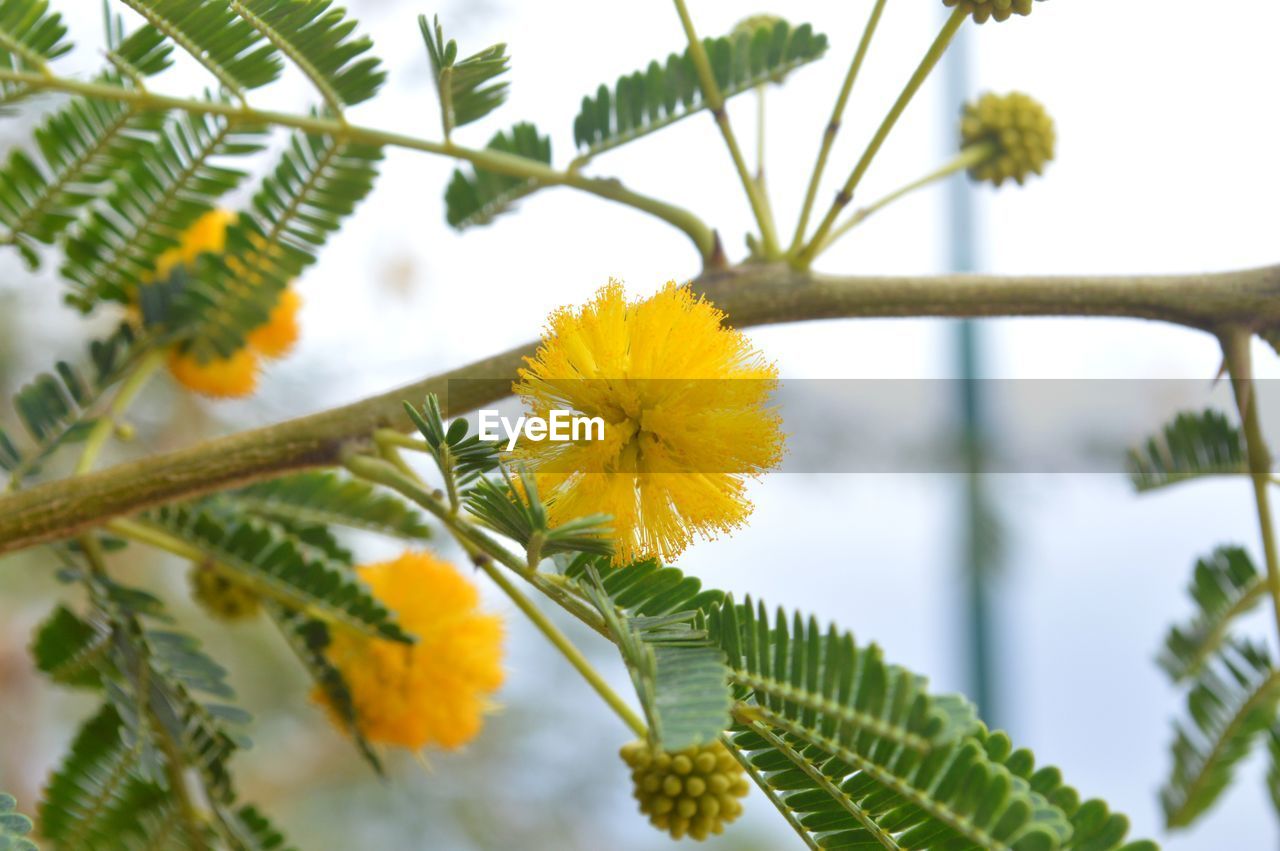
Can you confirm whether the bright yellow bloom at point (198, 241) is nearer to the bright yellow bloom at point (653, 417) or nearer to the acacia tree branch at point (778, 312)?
the acacia tree branch at point (778, 312)

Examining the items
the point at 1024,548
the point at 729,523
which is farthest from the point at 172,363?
the point at 1024,548

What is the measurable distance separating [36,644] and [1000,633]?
216 cm

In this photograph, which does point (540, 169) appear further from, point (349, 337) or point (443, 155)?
point (349, 337)

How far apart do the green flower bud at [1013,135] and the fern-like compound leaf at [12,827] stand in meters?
0.57

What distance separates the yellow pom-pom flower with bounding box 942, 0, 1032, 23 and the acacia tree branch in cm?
12

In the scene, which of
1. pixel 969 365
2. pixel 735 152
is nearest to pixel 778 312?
pixel 735 152

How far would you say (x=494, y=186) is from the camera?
646mm

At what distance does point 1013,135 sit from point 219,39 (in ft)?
1.40

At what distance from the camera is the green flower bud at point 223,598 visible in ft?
2.30

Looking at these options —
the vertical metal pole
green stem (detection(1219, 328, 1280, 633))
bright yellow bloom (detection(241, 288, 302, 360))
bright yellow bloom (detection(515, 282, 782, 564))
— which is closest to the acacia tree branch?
green stem (detection(1219, 328, 1280, 633))

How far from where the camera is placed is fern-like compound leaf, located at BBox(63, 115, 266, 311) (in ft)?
2.06

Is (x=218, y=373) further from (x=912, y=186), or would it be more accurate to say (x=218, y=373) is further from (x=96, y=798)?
(x=912, y=186)

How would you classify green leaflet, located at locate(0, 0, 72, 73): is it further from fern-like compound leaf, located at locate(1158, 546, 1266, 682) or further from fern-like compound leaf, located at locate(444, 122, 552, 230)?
fern-like compound leaf, located at locate(1158, 546, 1266, 682)

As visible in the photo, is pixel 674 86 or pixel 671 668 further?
pixel 674 86
